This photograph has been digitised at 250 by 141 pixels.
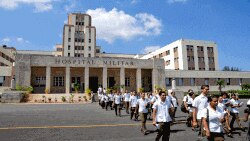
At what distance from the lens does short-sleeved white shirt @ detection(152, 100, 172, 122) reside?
7.58 metres

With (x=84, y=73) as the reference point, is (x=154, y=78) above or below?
below

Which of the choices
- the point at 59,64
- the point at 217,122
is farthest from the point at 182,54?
the point at 217,122

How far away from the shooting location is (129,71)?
47.4 metres

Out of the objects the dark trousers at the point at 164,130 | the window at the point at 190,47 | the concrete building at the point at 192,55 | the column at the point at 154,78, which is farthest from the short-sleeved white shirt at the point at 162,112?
the window at the point at 190,47

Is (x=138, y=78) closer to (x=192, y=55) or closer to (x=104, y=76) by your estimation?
(x=104, y=76)

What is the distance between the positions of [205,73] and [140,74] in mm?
17112

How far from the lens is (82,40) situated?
81812 millimetres

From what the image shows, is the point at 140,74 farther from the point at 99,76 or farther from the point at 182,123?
the point at 182,123

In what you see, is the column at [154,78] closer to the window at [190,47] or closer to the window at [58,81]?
the window at [58,81]

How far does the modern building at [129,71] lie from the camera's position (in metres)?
40.2

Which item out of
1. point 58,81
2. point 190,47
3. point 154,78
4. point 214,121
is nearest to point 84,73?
point 58,81

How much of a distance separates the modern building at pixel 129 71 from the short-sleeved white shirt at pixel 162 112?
3316cm

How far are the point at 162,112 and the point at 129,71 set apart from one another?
39.8 m

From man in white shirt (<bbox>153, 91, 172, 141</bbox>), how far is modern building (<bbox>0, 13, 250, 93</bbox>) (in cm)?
3316
